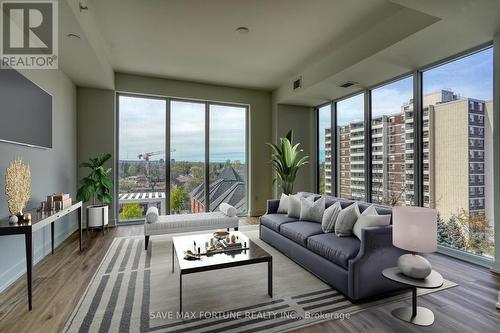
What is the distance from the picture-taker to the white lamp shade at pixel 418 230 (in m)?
1.95

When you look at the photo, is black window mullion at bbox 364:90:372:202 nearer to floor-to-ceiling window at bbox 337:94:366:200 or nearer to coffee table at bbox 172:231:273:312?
floor-to-ceiling window at bbox 337:94:366:200

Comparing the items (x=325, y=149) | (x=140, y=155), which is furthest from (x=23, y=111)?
(x=325, y=149)

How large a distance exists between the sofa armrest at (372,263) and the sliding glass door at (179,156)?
166 inches

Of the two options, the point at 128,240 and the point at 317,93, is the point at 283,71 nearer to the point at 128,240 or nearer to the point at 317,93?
the point at 317,93

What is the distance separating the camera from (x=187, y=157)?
19.1ft

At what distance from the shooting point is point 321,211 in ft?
11.6

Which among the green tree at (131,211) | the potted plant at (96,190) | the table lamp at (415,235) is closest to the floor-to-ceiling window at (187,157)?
the green tree at (131,211)

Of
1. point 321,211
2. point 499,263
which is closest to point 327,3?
point 321,211

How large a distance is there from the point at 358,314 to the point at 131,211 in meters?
4.84

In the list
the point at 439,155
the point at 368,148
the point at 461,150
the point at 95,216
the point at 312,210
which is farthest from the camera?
the point at 368,148

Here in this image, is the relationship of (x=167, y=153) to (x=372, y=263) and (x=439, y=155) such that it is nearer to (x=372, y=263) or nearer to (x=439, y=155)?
(x=372, y=263)

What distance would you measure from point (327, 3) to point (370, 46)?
3.31 feet

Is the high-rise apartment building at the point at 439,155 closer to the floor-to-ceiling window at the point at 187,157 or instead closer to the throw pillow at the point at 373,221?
the throw pillow at the point at 373,221

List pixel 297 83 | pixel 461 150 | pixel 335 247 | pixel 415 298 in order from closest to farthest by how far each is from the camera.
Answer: pixel 415 298
pixel 335 247
pixel 461 150
pixel 297 83
